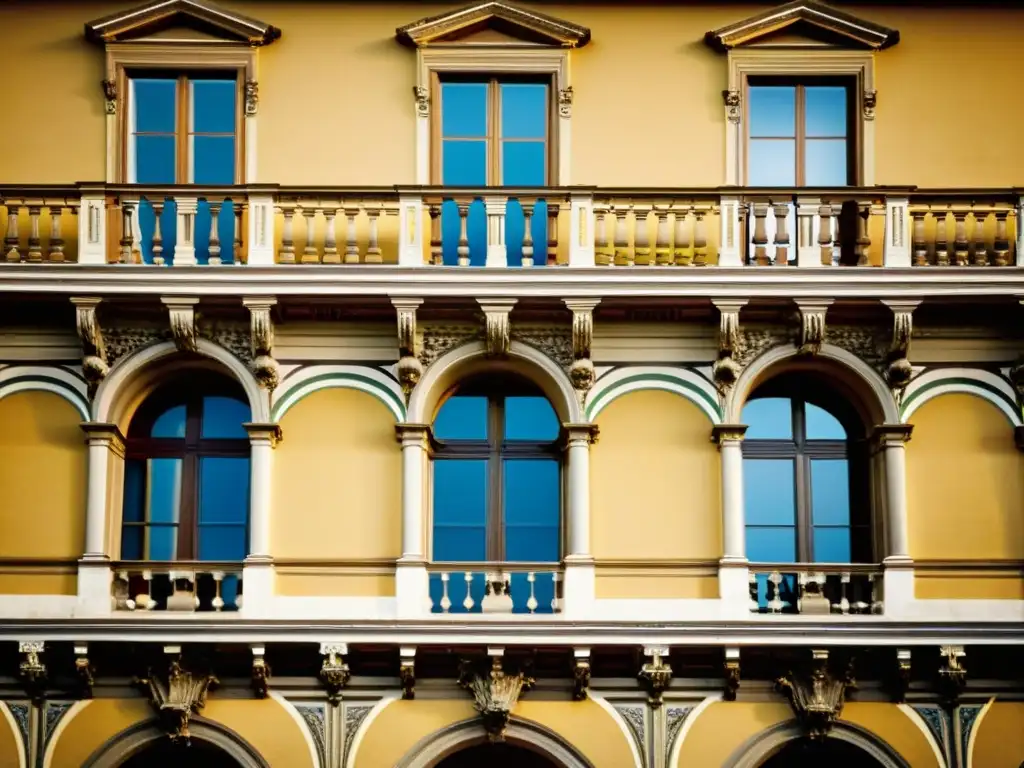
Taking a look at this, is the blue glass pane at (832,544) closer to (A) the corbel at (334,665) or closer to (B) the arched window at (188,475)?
(A) the corbel at (334,665)

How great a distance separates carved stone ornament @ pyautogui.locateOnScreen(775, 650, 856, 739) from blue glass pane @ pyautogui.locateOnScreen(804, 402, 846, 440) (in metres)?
3.20

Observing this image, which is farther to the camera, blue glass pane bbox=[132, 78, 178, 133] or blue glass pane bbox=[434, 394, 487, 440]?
blue glass pane bbox=[132, 78, 178, 133]

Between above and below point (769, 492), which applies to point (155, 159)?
above

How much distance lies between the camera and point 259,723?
25266 mm

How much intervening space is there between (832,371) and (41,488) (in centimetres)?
1008

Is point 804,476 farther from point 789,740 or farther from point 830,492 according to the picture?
point 789,740

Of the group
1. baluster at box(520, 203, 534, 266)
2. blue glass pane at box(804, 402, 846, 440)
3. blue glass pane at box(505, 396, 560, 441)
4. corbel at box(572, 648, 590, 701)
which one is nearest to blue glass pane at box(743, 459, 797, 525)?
blue glass pane at box(804, 402, 846, 440)

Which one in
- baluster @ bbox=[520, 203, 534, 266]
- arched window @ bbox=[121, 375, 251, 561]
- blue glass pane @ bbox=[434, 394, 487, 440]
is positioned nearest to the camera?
baluster @ bbox=[520, 203, 534, 266]

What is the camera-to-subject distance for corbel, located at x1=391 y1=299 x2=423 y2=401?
84.5 feet

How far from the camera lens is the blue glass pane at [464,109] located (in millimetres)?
27250

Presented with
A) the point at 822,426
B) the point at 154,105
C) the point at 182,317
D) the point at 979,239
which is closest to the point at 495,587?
the point at 822,426

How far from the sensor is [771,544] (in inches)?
1040

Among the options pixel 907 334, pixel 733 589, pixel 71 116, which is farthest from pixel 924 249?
Answer: pixel 71 116

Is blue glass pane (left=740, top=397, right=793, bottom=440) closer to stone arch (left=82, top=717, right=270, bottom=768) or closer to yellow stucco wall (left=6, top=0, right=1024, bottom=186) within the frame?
yellow stucco wall (left=6, top=0, right=1024, bottom=186)
